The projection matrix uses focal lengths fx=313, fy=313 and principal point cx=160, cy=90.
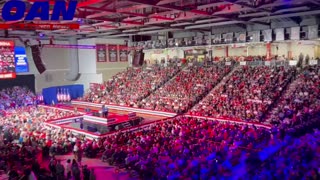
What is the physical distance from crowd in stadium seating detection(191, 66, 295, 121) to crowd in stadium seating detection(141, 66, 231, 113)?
1.03 meters

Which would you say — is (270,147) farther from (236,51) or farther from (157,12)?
(236,51)

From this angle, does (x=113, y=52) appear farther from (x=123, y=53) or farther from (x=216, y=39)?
(x=216, y=39)

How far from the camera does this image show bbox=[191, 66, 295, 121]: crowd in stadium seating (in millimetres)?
21172

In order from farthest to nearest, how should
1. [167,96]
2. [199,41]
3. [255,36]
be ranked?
[199,41], [167,96], [255,36]

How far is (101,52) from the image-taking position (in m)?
35.5

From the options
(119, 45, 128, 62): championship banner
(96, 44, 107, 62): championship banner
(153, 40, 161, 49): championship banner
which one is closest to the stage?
(96, 44, 107, 62): championship banner

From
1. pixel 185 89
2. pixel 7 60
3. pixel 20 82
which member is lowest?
pixel 185 89

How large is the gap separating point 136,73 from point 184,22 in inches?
501

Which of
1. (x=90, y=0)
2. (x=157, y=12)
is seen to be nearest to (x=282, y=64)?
(x=157, y=12)

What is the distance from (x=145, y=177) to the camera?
11859mm

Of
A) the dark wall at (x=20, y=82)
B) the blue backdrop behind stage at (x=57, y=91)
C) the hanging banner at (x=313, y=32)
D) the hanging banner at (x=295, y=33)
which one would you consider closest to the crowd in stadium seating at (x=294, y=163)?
the hanging banner at (x=313, y=32)

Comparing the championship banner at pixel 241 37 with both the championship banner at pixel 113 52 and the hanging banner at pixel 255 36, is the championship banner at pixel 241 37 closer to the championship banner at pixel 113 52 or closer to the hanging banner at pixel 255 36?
the hanging banner at pixel 255 36

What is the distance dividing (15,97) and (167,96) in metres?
15.3

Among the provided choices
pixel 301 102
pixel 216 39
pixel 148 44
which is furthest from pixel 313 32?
pixel 148 44
